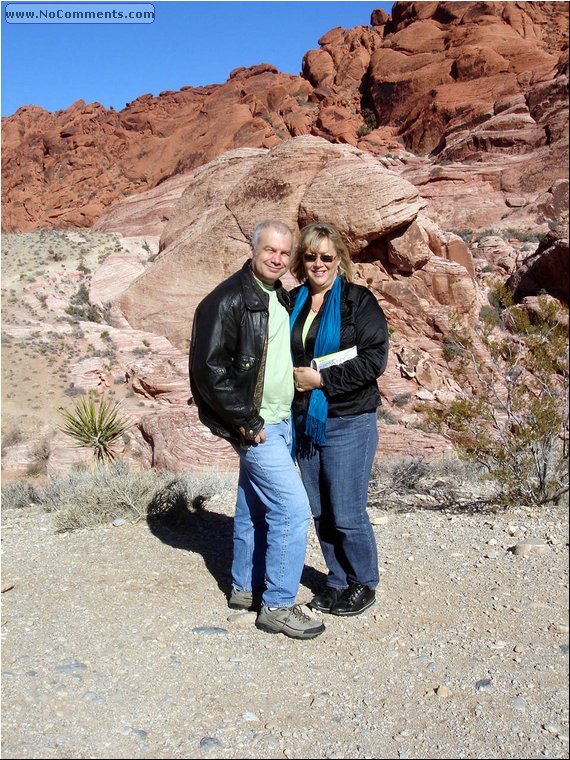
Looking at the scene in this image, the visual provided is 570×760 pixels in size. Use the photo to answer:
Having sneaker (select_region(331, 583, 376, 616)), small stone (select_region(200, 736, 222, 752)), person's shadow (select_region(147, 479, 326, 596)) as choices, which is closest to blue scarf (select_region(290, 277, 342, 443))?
sneaker (select_region(331, 583, 376, 616))

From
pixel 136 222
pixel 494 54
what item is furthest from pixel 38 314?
pixel 494 54

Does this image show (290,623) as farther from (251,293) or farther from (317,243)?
(317,243)

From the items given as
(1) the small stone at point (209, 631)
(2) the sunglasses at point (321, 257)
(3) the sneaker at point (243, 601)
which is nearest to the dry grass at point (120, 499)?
(3) the sneaker at point (243, 601)

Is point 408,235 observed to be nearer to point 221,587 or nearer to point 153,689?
point 221,587

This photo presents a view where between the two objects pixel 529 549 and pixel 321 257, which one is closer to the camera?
pixel 321 257

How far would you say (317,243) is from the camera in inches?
136

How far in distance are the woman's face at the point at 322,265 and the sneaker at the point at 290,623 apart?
1772 millimetres

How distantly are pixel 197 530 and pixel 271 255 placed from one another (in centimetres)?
280

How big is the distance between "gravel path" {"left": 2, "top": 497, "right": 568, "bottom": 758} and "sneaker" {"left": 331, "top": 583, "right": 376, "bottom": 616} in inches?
2.5

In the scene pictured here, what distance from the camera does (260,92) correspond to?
5616 cm

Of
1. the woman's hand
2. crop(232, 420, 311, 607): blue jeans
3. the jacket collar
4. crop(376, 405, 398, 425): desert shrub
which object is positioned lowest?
crop(376, 405, 398, 425): desert shrub

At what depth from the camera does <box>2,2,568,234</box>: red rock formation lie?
38.4m

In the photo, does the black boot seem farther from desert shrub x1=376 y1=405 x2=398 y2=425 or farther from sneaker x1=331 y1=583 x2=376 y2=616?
desert shrub x1=376 y1=405 x2=398 y2=425

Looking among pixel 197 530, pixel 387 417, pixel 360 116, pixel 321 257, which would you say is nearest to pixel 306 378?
pixel 321 257
